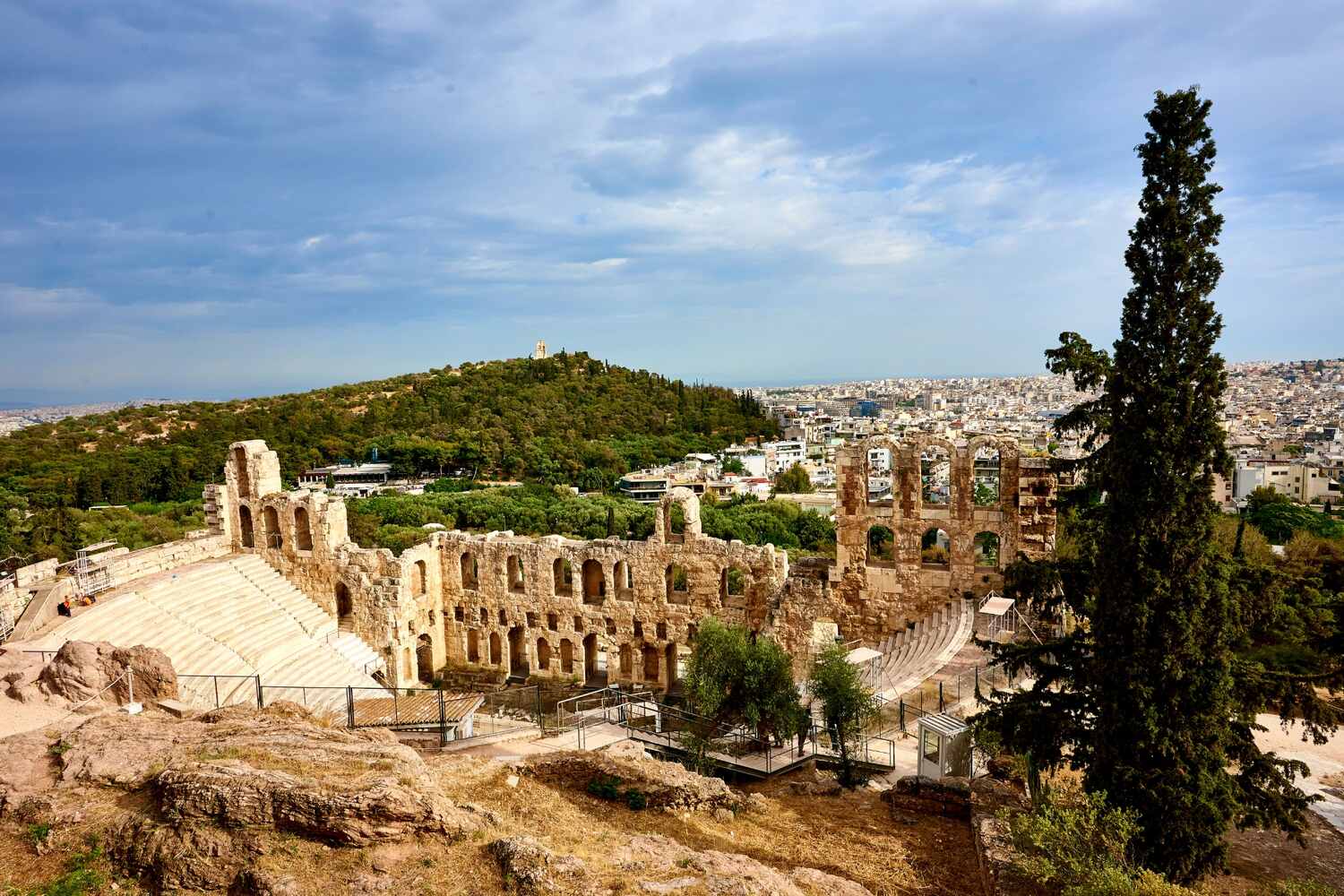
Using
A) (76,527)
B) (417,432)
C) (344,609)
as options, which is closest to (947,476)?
(344,609)

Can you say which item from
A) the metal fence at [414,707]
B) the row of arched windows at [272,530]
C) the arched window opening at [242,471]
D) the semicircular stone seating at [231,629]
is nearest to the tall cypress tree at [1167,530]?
the metal fence at [414,707]

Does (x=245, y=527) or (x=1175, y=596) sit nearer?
(x=1175, y=596)

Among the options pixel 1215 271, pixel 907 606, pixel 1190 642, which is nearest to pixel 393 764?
pixel 1190 642

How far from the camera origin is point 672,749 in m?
16.7

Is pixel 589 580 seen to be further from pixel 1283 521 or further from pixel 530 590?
pixel 1283 521

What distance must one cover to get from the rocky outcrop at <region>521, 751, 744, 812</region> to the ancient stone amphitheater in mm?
6633

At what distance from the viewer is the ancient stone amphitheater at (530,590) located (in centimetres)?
2083

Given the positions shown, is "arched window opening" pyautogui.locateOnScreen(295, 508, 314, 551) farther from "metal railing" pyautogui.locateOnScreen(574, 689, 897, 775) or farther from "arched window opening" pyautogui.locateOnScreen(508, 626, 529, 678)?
"metal railing" pyautogui.locateOnScreen(574, 689, 897, 775)

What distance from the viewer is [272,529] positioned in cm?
2786

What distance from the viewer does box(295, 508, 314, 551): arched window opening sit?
89.6 feet

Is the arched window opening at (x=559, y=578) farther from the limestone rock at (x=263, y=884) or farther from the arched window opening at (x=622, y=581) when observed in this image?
the limestone rock at (x=263, y=884)

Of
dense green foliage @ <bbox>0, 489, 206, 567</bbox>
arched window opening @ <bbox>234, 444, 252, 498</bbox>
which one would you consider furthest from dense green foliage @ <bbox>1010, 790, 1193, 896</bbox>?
dense green foliage @ <bbox>0, 489, 206, 567</bbox>

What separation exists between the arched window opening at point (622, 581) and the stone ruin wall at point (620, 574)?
0.06 m

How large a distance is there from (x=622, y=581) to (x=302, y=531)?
11761 mm
